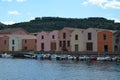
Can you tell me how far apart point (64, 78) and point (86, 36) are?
156 ft

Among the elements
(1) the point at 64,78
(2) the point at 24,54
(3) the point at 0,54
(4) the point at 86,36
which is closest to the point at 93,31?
(4) the point at 86,36

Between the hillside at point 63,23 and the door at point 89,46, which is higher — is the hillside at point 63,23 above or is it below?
above

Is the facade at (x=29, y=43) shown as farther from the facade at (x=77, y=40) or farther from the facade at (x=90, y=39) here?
the facade at (x=90, y=39)

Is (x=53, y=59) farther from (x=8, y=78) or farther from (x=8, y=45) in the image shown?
(x=8, y=78)

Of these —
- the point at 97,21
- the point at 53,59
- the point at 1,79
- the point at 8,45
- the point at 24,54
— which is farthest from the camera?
the point at 97,21

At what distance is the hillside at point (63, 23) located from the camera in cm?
15194

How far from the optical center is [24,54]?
10681cm

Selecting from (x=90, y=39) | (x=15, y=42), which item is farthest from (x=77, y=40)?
(x=15, y=42)

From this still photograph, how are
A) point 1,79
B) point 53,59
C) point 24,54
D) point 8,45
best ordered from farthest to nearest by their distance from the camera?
point 8,45, point 24,54, point 53,59, point 1,79

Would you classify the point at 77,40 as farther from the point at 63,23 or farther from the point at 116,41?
the point at 63,23

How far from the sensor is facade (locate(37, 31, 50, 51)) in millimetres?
106188

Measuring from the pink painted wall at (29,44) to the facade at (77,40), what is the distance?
16.5 meters

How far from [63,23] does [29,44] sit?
58510mm

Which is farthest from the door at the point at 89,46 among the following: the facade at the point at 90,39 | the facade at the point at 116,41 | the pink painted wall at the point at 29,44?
the pink painted wall at the point at 29,44
